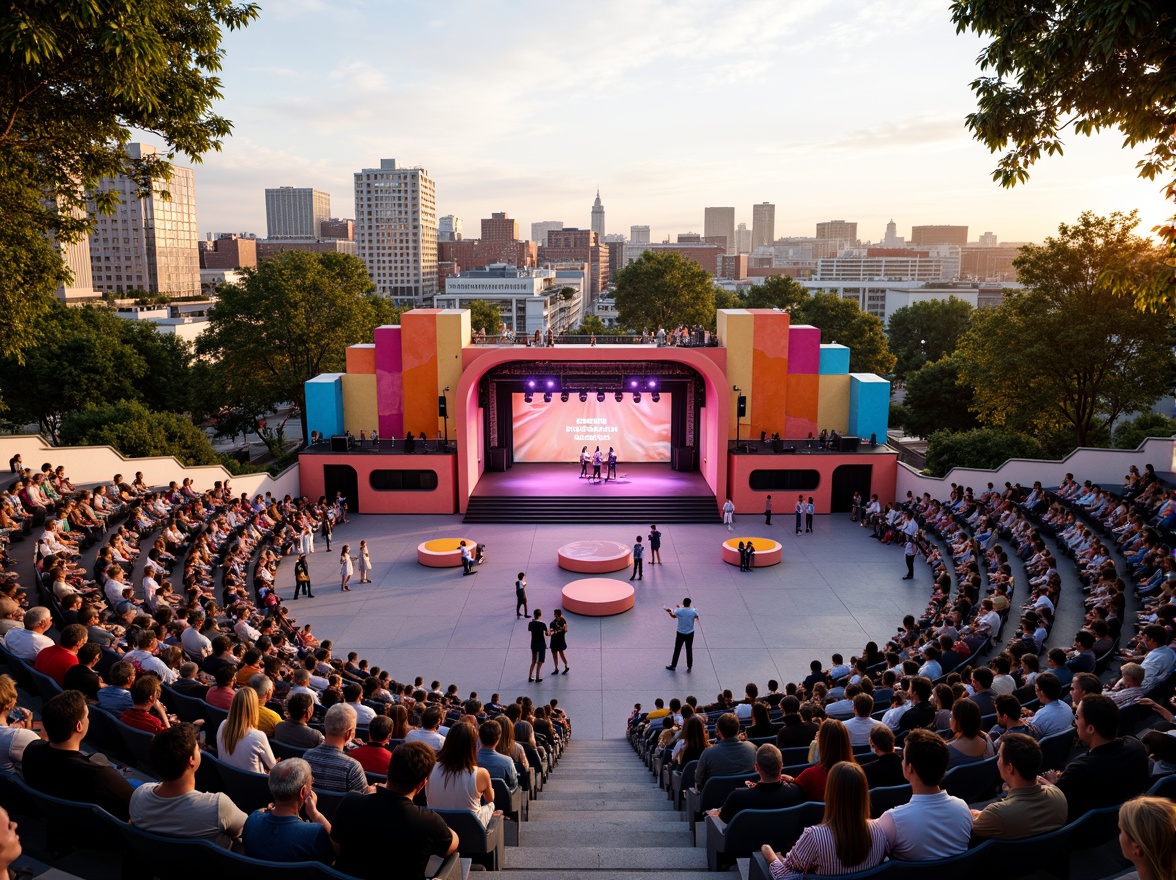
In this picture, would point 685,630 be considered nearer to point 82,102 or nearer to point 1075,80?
point 1075,80

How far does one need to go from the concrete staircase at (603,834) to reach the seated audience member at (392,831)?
147 centimetres

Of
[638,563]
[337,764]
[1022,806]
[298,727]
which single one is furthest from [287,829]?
[638,563]

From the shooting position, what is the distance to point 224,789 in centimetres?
580

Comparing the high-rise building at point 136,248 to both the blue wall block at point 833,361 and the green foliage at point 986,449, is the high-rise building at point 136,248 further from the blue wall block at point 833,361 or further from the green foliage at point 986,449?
the green foliage at point 986,449

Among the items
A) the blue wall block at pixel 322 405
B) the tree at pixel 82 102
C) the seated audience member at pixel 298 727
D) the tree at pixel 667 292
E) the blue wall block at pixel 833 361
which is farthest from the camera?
the tree at pixel 667 292

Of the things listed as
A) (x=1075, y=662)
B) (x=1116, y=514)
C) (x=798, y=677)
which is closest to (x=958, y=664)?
(x=1075, y=662)

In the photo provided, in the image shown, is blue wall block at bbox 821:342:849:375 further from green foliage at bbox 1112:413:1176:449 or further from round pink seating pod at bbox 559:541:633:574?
round pink seating pod at bbox 559:541:633:574

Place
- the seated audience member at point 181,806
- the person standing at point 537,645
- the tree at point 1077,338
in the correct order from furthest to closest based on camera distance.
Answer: the tree at point 1077,338 → the person standing at point 537,645 → the seated audience member at point 181,806

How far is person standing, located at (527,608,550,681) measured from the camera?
15172 mm

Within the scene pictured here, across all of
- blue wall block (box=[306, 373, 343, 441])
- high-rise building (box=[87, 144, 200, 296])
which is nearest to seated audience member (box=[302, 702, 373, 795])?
blue wall block (box=[306, 373, 343, 441])

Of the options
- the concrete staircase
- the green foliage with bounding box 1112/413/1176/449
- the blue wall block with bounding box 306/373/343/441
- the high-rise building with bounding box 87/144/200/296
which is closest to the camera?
the concrete staircase

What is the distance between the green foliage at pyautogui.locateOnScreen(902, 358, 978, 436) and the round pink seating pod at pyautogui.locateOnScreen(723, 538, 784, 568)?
2480cm

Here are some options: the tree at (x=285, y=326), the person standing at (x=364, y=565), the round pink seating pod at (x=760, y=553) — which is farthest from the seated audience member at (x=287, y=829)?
the tree at (x=285, y=326)

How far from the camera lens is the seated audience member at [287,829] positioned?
13.9ft
